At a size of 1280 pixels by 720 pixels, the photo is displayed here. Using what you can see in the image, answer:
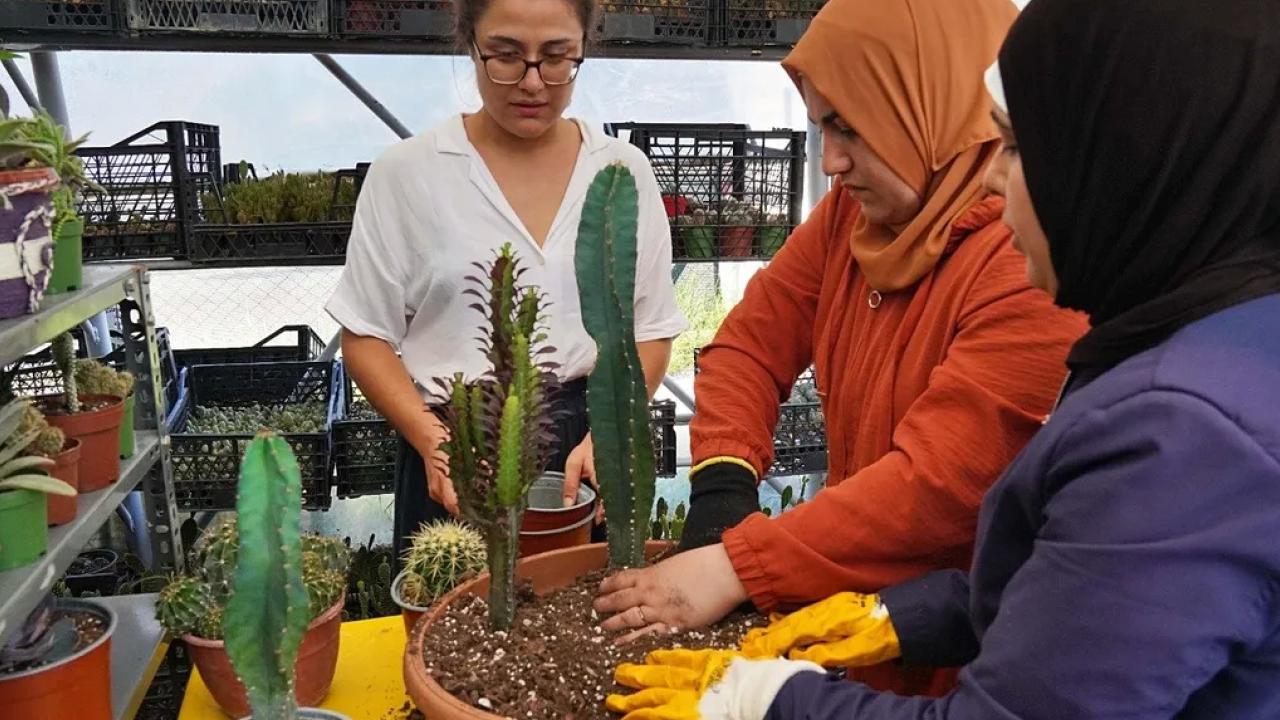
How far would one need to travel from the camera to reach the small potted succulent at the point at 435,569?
4.04 feet

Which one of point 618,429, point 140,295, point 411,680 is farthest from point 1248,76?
point 140,295

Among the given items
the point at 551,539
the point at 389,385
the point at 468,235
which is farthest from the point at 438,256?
the point at 551,539

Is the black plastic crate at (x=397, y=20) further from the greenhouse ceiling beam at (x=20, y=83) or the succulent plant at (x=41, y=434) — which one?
the succulent plant at (x=41, y=434)

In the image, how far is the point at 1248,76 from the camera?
640 mm

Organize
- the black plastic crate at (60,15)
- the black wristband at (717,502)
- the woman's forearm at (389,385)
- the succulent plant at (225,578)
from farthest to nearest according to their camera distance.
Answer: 1. the black plastic crate at (60,15)
2. the woman's forearm at (389,385)
3. the succulent plant at (225,578)
4. the black wristband at (717,502)

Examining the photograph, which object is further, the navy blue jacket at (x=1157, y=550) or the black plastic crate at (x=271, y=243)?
the black plastic crate at (x=271, y=243)

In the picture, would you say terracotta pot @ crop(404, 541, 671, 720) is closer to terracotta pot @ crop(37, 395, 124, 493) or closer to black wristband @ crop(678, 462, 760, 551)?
black wristband @ crop(678, 462, 760, 551)

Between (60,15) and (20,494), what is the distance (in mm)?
1354

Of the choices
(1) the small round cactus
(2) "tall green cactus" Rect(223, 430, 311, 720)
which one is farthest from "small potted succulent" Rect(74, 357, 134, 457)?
(2) "tall green cactus" Rect(223, 430, 311, 720)

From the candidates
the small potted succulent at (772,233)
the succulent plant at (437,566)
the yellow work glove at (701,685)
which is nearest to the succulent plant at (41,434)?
the succulent plant at (437,566)

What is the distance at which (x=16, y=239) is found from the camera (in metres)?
1.25

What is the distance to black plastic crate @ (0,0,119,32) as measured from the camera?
2.04 m

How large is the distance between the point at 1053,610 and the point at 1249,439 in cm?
16

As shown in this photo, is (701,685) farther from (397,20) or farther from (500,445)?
(397,20)
